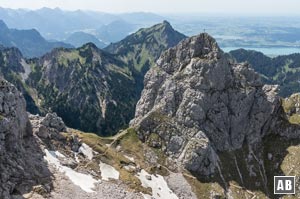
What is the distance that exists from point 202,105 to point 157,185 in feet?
143

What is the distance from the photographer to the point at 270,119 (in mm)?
158625

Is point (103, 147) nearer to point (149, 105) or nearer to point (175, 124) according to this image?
point (175, 124)

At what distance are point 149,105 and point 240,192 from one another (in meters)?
55.6

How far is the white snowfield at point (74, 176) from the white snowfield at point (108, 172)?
635 cm

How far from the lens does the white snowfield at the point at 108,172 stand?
111 meters

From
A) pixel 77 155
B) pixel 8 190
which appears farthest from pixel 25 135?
pixel 8 190

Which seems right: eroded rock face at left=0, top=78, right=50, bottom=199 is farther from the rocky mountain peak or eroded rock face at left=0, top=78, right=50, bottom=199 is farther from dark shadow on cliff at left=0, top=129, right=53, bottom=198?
the rocky mountain peak

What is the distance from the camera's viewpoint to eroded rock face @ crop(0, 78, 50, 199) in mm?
83750

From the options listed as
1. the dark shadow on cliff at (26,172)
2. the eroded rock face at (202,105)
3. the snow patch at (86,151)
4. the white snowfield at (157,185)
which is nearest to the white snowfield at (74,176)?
the dark shadow on cliff at (26,172)

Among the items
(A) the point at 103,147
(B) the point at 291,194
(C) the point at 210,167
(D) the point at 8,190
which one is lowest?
(B) the point at 291,194

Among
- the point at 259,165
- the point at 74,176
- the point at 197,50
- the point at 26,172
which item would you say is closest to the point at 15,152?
the point at 26,172

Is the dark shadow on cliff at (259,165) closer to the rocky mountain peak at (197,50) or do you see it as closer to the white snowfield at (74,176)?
the rocky mountain peak at (197,50)

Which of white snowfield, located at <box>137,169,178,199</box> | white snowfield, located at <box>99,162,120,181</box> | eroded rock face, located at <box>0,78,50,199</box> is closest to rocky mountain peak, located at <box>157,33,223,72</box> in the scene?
white snowfield, located at <box>137,169,178,199</box>

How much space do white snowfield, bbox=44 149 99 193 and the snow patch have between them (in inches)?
486
